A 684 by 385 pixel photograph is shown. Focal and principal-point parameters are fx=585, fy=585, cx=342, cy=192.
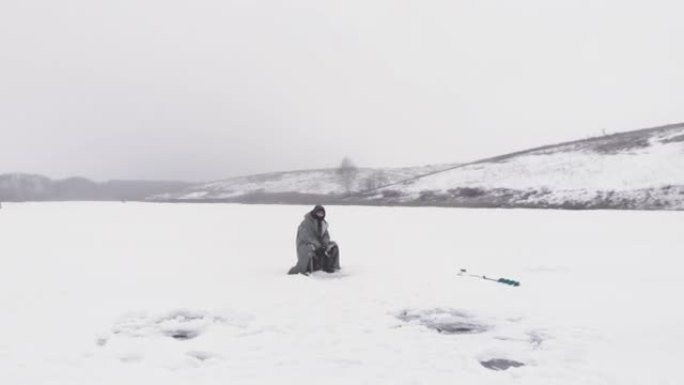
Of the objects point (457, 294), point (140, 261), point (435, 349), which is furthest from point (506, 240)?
point (435, 349)

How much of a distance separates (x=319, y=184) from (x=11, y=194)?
7842 cm

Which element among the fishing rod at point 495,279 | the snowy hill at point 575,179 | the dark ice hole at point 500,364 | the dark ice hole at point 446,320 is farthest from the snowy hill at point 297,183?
the dark ice hole at point 500,364

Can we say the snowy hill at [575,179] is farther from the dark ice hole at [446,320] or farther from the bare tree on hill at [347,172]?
the bare tree on hill at [347,172]

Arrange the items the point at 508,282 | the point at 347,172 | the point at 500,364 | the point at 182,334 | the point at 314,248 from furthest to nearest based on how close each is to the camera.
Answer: the point at 347,172 < the point at 314,248 < the point at 508,282 < the point at 182,334 < the point at 500,364

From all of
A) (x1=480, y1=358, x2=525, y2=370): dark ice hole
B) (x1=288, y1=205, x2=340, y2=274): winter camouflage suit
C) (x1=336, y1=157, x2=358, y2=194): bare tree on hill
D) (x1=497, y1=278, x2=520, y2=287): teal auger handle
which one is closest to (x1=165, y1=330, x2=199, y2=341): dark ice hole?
(x1=480, y1=358, x2=525, y2=370): dark ice hole

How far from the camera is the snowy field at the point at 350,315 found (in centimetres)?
631

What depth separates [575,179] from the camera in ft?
192

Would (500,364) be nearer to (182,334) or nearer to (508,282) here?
(182,334)

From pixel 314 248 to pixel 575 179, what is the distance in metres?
51.3

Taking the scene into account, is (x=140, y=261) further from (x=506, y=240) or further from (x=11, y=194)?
(x=11, y=194)

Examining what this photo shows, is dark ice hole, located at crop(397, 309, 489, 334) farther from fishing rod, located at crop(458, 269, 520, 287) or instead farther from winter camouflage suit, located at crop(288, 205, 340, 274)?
winter camouflage suit, located at crop(288, 205, 340, 274)

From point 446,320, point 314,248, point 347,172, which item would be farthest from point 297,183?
point 446,320

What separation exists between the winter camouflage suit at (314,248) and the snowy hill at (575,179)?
119ft

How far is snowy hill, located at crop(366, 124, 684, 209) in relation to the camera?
4788 cm
